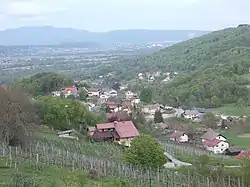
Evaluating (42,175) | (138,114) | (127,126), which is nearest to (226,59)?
(138,114)

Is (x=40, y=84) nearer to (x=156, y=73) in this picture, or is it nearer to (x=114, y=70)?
(x=156, y=73)

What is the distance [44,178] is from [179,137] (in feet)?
120

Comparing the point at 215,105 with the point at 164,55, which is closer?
the point at 215,105

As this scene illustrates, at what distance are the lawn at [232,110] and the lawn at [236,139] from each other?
416 inches

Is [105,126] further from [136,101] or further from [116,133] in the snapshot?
[136,101]

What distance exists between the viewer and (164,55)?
174 metres

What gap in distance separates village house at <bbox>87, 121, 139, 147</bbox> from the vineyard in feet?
50.7

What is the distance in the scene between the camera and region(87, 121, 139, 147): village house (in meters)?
46.2

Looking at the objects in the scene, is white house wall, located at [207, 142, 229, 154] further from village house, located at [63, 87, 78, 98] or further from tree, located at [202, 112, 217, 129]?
village house, located at [63, 87, 78, 98]

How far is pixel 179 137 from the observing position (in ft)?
190

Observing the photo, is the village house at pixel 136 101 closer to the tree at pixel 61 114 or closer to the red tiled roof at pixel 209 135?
the red tiled roof at pixel 209 135


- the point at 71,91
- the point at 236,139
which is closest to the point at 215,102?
the point at 71,91

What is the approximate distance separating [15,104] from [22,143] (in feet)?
8.35

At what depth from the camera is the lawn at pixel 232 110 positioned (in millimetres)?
76019
